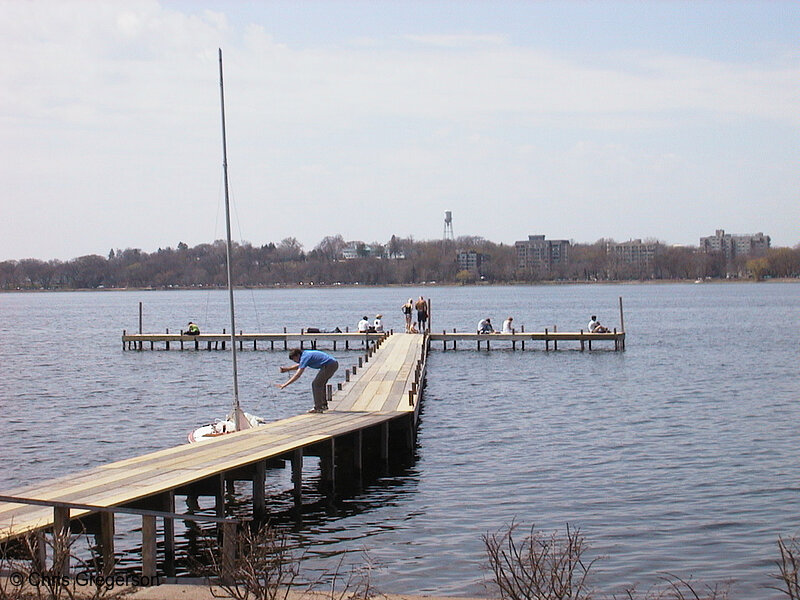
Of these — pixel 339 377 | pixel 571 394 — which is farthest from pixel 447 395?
pixel 339 377

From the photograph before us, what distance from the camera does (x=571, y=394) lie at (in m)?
36.7

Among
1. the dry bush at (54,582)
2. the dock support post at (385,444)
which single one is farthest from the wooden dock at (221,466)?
the dry bush at (54,582)

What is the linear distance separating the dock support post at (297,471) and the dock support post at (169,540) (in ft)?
13.2

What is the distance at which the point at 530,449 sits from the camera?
2453 cm

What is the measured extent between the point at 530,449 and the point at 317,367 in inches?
234

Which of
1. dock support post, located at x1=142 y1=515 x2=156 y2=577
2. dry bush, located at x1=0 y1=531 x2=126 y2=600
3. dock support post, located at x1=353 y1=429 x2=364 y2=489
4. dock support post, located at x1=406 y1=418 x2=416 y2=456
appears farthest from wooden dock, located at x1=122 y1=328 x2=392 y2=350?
dry bush, located at x1=0 y1=531 x2=126 y2=600

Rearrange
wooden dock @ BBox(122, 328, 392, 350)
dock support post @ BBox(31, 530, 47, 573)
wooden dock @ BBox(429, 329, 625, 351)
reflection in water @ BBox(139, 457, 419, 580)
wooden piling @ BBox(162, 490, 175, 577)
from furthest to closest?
wooden dock @ BBox(122, 328, 392, 350) → wooden dock @ BBox(429, 329, 625, 351) → reflection in water @ BBox(139, 457, 419, 580) → wooden piling @ BBox(162, 490, 175, 577) → dock support post @ BBox(31, 530, 47, 573)

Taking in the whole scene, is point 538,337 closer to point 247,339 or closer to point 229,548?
point 247,339

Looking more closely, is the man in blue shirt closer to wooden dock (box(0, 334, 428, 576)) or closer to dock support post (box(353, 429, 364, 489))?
wooden dock (box(0, 334, 428, 576))

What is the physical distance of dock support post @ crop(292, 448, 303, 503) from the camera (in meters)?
18.5

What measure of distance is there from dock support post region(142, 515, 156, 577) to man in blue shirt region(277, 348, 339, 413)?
8.84 m

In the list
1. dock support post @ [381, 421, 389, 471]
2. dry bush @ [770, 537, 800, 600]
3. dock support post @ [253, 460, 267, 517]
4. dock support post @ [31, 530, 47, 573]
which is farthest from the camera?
dock support post @ [381, 421, 389, 471]

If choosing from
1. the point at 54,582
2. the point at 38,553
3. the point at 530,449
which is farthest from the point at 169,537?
the point at 530,449

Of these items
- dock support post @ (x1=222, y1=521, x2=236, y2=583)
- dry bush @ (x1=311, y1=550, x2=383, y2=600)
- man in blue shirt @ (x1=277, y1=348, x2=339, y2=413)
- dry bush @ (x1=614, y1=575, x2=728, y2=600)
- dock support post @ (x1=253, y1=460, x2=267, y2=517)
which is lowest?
A: dry bush @ (x1=614, y1=575, x2=728, y2=600)
